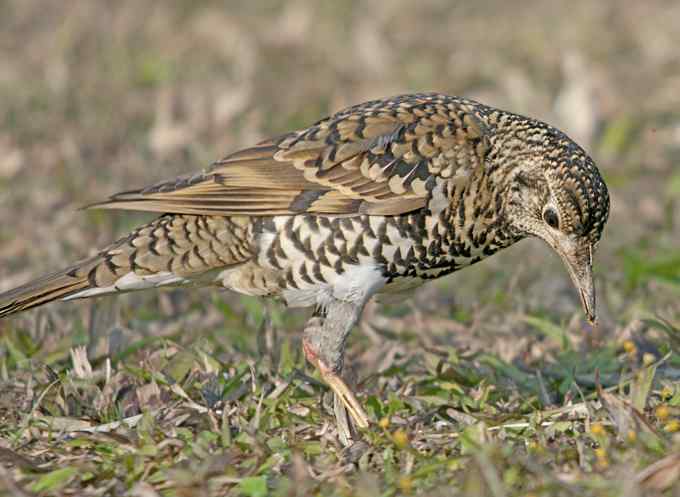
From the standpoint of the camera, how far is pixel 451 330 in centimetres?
633

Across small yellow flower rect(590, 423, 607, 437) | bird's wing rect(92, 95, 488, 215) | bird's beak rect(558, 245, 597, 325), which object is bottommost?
small yellow flower rect(590, 423, 607, 437)

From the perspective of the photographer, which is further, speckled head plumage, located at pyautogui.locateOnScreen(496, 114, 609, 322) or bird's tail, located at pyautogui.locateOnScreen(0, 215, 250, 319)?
bird's tail, located at pyautogui.locateOnScreen(0, 215, 250, 319)

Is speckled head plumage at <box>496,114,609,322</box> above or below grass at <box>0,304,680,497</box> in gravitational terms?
above

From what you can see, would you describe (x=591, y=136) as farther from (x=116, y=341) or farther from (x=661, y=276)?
(x=116, y=341)

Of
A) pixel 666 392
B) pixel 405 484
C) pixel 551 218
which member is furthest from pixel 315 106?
pixel 405 484

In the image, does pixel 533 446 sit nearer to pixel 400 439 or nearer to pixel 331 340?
pixel 400 439

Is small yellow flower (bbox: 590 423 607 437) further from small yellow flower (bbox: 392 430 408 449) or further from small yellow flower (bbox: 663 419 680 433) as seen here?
small yellow flower (bbox: 392 430 408 449)

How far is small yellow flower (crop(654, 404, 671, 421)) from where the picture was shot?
4328 mm

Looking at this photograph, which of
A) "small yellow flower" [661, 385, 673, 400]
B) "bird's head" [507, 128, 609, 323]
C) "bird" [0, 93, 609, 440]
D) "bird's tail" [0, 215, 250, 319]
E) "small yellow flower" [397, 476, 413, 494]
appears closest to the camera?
"small yellow flower" [397, 476, 413, 494]

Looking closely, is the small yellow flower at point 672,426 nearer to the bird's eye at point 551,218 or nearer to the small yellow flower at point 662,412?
the small yellow flower at point 662,412

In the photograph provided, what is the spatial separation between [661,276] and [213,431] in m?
3.25

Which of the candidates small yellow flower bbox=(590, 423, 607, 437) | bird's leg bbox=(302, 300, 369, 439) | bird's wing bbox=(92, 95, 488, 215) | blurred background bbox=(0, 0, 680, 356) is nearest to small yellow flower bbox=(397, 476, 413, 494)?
small yellow flower bbox=(590, 423, 607, 437)

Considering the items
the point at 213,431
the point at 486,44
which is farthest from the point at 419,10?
the point at 213,431

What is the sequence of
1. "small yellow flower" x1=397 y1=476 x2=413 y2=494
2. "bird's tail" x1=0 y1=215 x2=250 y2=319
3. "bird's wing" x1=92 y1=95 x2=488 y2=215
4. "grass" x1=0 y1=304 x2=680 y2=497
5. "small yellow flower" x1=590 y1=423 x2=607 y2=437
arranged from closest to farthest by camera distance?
"small yellow flower" x1=397 y1=476 x2=413 y2=494, "grass" x1=0 y1=304 x2=680 y2=497, "small yellow flower" x1=590 y1=423 x2=607 y2=437, "bird's wing" x1=92 y1=95 x2=488 y2=215, "bird's tail" x1=0 y1=215 x2=250 y2=319
